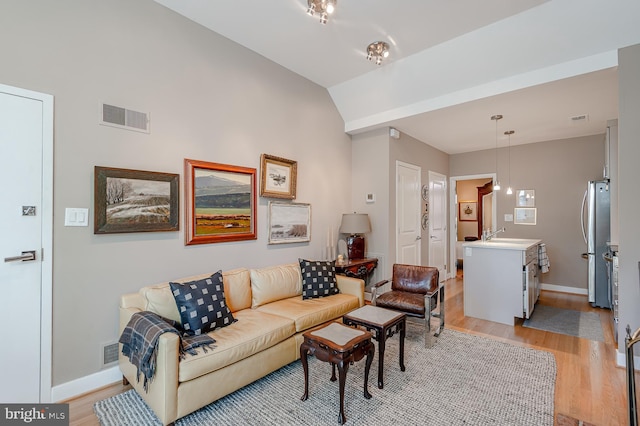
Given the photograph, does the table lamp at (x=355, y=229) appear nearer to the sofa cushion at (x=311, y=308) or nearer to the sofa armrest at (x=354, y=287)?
the sofa armrest at (x=354, y=287)

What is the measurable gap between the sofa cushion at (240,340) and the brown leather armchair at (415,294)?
116 cm

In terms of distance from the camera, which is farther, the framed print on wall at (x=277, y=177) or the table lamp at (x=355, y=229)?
the table lamp at (x=355, y=229)

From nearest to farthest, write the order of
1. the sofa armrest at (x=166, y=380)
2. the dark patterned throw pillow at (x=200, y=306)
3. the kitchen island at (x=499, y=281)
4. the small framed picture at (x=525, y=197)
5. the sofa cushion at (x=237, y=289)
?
1. the sofa armrest at (x=166, y=380)
2. the dark patterned throw pillow at (x=200, y=306)
3. the sofa cushion at (x=237, y=289)
4. the kitchen island at (x=499, y=281)
5. the small framed picture at (x=525, y=197)

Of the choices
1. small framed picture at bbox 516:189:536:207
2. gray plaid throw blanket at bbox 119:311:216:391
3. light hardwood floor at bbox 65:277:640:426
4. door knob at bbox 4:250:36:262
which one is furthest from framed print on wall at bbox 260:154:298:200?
small framed picture at bbox 516:189:536:207

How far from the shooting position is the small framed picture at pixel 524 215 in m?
5.59

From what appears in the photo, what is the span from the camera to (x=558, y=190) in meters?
5.34

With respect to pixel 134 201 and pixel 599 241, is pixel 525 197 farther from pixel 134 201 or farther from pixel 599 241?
pixel 134 201

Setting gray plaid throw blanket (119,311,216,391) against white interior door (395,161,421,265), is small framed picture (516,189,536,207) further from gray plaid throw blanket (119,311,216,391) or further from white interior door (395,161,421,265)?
gray plaid throw blanket (119,311,216,391)

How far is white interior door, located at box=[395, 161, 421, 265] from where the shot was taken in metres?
4.79

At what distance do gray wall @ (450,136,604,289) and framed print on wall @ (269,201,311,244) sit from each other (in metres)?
4.24

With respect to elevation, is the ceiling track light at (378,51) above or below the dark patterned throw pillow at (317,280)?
above

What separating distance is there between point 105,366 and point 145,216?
122cm

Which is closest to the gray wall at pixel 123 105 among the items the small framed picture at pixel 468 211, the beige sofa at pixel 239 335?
the beige sofa at pixel 239 335

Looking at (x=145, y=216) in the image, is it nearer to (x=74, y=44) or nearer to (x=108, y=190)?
(x=108, y=190)
